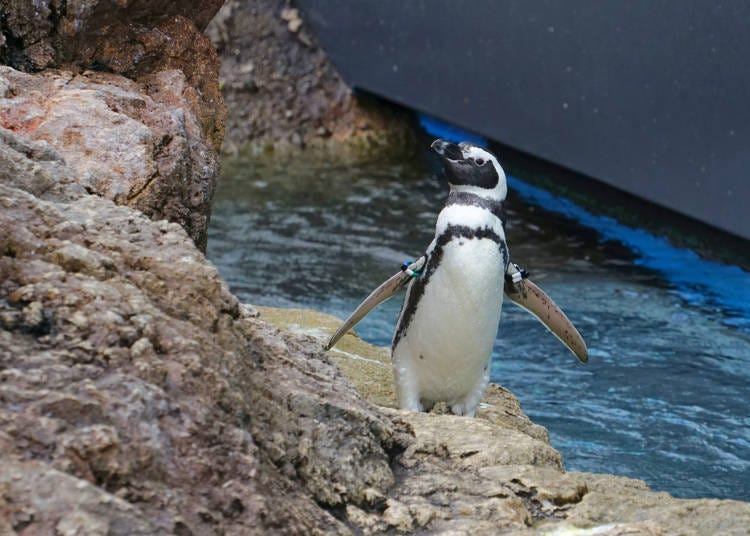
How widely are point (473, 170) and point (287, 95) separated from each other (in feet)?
20.7

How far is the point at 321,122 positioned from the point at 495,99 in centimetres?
199

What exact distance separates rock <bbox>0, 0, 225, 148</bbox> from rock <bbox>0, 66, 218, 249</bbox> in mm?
87

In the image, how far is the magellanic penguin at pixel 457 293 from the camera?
3.52 meters

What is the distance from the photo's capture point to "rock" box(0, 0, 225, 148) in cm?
324

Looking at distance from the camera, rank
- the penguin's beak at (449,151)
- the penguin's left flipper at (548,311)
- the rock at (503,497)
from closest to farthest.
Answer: the rock at (503,497), the penguin's beak at (449,151), the penguin's left flipper at (548,311)

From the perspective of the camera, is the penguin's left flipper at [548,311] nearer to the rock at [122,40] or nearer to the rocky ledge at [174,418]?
the rock at [122,40]

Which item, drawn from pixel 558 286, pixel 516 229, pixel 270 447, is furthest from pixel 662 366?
pixel 270 447

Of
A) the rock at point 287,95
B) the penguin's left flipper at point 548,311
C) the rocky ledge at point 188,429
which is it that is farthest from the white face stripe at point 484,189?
the rock at point 287,95

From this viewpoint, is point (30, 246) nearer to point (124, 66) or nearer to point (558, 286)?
point (124, 66)

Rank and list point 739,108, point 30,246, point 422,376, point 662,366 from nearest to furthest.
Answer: point 30,246 < point 422,376 < point 662,366 < point 739,108

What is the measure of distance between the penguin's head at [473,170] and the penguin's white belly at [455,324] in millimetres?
201

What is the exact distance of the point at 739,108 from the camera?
6336mm

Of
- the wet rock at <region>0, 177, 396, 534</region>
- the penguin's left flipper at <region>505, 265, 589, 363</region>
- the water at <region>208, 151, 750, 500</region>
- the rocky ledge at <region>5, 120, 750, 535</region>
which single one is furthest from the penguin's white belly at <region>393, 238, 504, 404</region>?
the wet rock at <region>0, 177, 396, 534</region>

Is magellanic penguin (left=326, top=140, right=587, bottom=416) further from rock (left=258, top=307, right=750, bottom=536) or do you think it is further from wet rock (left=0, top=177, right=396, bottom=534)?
wet rock (left=0, top=177, right=396, bottom=534)
